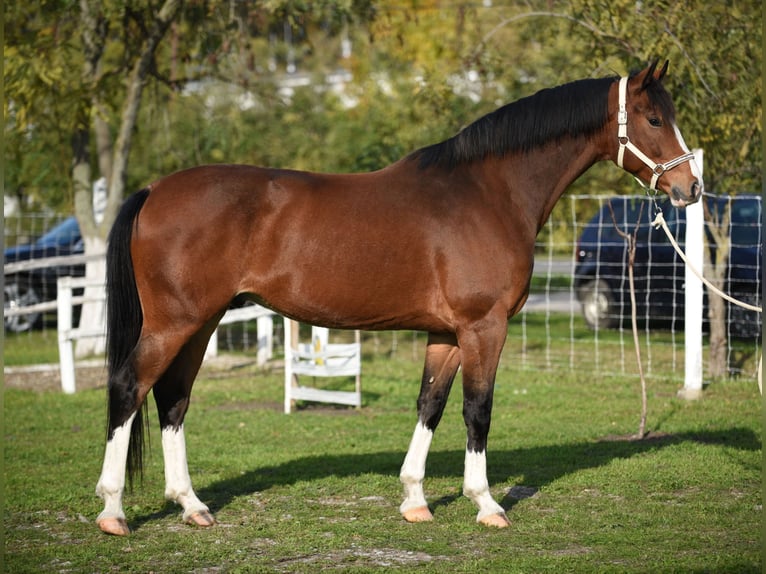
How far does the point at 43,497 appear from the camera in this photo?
6121 mm

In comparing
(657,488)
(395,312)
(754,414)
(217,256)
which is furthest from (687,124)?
(217,256)

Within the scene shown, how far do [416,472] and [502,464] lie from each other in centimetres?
149

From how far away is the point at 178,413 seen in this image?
18.7ft

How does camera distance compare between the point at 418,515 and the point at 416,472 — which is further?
Answer: the point at 416,472

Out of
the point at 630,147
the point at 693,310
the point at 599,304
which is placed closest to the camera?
the point at 630,147

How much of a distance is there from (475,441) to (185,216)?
2.10 meters

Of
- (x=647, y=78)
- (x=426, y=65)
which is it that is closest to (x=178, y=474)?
(x=647, y=78)

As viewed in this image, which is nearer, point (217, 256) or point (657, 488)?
point (217, 256)

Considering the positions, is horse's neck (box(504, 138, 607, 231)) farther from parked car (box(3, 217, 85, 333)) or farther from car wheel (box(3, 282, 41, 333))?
car wheel (box(3, 282, 41, 333))

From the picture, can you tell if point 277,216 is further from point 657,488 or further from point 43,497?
point 657,488

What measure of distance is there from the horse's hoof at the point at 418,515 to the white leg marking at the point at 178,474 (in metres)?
1.16

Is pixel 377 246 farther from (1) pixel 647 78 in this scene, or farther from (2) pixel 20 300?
(2) pixel 20 300

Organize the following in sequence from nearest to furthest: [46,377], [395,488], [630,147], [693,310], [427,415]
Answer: [630,147] < [427,415] < [395,488] < [693,310] < [46,377]

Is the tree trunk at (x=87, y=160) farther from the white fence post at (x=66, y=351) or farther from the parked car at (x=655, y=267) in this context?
the parked car at (x=655, y=267)
